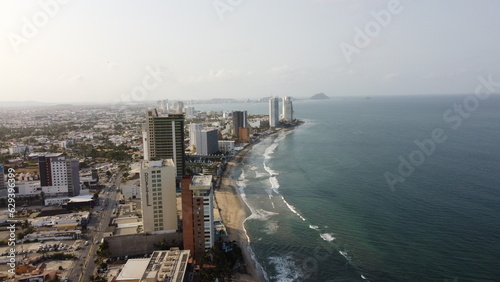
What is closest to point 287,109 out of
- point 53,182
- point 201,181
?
point 53,182

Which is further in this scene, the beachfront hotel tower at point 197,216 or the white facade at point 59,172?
the white facade at point 59,172

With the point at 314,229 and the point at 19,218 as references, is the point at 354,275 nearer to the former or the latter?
the point at 314,229

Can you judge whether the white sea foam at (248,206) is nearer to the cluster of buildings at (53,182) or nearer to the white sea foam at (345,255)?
the white sea foam at (345,255)

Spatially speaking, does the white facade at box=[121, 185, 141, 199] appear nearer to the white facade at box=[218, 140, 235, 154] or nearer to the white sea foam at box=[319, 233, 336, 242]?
the white sea foam at box=[319, 233, 336, 242]

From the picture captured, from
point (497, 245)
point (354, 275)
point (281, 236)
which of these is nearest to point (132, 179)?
point (281, 236)

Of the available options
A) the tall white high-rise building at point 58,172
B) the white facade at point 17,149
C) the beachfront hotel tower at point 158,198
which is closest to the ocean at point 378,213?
the beachfront hotel tower at point 158,198

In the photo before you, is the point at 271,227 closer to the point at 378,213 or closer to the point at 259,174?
the point at 378,213
